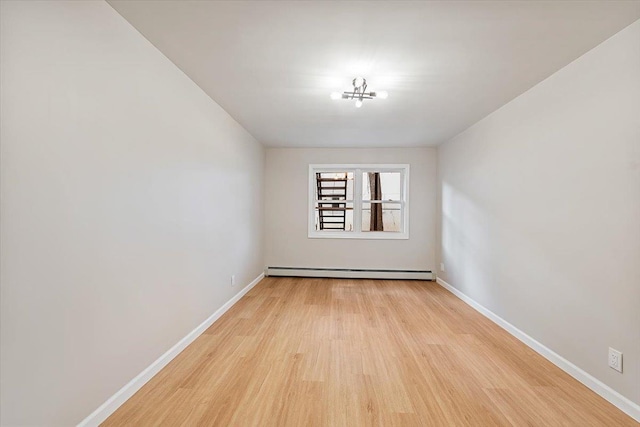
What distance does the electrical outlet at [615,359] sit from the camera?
1866 mm

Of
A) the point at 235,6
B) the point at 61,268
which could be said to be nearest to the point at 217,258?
the point at 61,268

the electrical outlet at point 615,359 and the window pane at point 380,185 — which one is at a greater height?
the window pane at point 380,185

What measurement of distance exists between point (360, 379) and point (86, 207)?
2.04m

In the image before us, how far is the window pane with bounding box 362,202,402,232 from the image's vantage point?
18.3 feet

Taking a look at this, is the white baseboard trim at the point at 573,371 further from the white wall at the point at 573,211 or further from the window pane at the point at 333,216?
the window pane at the point at 333,216

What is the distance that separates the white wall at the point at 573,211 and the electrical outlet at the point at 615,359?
0.04 m

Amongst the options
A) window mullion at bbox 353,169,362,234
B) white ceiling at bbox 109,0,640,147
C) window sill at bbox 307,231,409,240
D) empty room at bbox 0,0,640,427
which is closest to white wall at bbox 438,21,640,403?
empty room at bbox 0,0,640,427

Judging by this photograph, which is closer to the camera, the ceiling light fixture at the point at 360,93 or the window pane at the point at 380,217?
the ceiling light fixture at the point at 360,93

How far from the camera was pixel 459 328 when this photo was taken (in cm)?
312

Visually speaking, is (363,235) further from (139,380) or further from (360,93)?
(139,380)

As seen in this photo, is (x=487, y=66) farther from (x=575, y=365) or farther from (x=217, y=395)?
(x=217, y=395)

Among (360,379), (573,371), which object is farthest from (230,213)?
(573,371)


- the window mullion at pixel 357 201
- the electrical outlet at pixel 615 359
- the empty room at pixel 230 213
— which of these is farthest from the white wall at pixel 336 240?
the electrical outlet at pixel 615 359

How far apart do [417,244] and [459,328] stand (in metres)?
2.35
